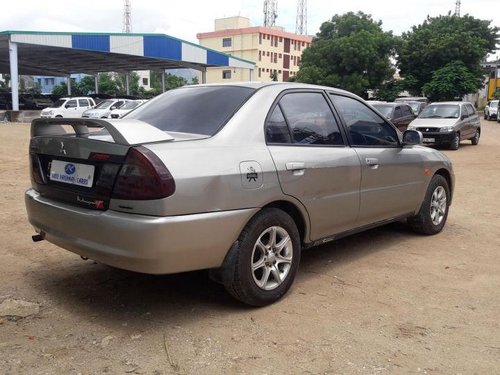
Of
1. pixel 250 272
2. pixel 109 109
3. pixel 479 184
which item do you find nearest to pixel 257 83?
pixel 250 272

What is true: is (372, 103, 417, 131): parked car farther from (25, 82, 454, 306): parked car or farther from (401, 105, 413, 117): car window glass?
(25, 82, 454, 306): parked car

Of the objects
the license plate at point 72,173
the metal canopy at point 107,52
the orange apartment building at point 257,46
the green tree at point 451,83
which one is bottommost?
the license plate at point 72,173

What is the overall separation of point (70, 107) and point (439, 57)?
32175mm

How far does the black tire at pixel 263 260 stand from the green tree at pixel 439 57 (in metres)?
43.4

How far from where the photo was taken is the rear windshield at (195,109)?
3.77m

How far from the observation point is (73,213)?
3.41 m

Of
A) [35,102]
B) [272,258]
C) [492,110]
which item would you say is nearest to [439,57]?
[492,110]

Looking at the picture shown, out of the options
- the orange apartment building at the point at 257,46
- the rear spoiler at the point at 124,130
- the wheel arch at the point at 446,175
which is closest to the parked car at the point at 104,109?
the wheel arch at the point at 446,175

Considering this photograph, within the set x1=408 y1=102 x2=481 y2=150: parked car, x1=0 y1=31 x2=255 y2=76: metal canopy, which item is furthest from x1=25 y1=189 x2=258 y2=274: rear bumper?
x1=0 y1=31 x2=255 y2=76: metal canopy

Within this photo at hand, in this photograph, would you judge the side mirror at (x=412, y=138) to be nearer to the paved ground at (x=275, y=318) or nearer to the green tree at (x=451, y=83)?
the paved ground at (x=275, y=318)

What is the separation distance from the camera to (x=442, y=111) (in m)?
17.9

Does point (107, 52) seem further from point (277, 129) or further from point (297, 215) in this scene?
point (297, 215)

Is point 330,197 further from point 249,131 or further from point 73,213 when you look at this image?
point 73,213

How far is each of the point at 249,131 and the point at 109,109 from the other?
87.8 feet
